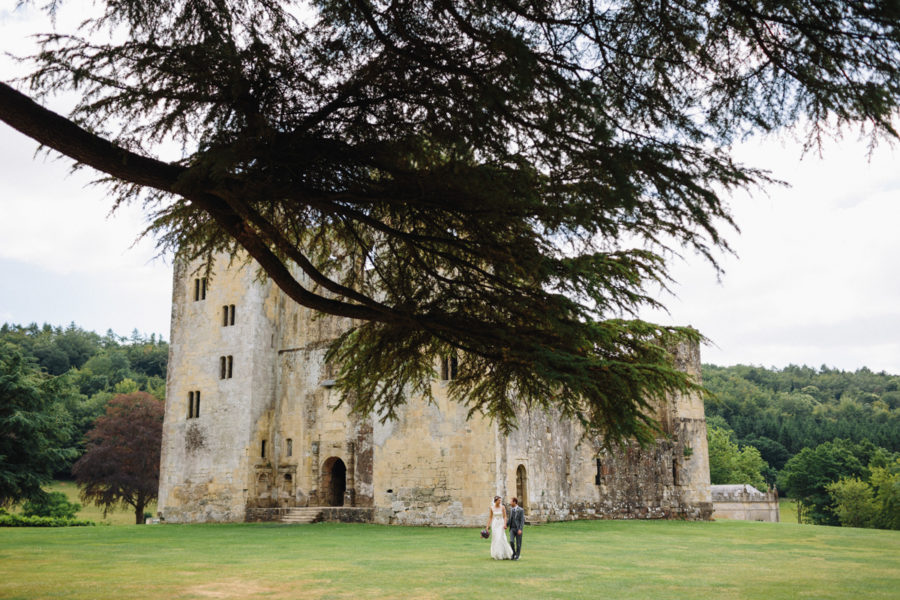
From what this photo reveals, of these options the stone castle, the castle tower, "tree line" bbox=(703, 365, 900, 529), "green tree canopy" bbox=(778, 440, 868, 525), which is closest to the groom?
the stone castle

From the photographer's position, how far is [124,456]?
1487 inches

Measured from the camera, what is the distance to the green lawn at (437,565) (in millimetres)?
9531

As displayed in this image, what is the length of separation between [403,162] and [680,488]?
27.8 m

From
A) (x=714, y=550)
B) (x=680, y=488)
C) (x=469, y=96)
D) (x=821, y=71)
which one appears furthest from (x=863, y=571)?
(x=680, y=488)

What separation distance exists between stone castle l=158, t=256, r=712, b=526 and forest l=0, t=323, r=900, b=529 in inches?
196

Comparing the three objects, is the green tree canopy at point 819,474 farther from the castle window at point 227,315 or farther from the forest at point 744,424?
the castle window at point 227,315

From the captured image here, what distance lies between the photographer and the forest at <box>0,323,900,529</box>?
1104 inches

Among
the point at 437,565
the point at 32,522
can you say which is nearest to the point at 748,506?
the point at 437,565

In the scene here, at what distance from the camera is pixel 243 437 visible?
29.1 meters

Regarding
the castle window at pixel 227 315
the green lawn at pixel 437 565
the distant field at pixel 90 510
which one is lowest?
the distant field at pixel 90 510

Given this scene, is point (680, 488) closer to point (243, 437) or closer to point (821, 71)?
point (243, 437)

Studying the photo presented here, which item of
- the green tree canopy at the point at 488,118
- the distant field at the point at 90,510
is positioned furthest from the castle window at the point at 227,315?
the green tree canopy at the point at 488,118

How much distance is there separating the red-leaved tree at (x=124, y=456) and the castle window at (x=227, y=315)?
39.4ft

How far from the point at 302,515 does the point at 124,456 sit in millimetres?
15728
